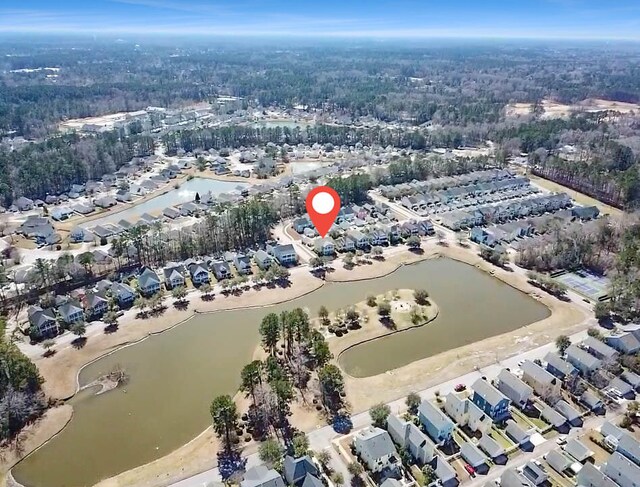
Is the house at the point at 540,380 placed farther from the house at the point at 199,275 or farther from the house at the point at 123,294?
the house at the point at 123,294

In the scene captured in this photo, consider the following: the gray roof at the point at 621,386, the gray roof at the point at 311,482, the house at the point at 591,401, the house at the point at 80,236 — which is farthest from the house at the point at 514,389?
the house at the point at 80,236

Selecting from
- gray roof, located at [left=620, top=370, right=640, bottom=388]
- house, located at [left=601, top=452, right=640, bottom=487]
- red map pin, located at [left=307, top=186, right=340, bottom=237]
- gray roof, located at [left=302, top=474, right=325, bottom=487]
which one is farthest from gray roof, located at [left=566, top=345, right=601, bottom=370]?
red map pin, located at [left=307, top=186, right=340, bottom=237]

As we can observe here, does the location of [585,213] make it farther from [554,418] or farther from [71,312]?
[71,312]

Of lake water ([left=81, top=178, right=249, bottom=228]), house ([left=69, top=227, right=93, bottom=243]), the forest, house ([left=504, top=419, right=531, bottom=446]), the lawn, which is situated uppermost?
the forest

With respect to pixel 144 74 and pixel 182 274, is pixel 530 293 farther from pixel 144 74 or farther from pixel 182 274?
pixel 144 74

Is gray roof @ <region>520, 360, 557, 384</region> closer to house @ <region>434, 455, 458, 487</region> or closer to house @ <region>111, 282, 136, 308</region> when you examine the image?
house @ <region>434, 455, 458, 487</region>

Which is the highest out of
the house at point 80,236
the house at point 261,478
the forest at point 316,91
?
the forest at point 316,91
